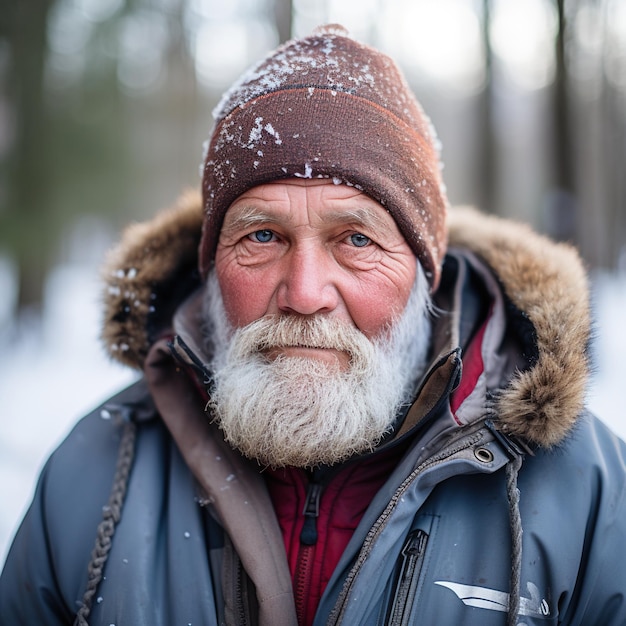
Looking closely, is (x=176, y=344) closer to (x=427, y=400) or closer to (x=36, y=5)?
(x=427, y=400)

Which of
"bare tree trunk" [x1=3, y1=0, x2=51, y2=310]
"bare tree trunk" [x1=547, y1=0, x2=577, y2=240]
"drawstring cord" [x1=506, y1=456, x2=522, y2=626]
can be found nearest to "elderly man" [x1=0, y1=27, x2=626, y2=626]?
"drawstring cord" [x1=506, y1=456, x2=522, y2=626]

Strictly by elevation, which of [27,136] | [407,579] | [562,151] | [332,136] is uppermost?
[27,136]

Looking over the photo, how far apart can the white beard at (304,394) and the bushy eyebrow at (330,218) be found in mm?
320

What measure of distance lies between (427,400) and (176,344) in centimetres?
82

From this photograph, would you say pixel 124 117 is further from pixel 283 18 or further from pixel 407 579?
pixel 407 579

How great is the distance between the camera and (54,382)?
7.47 metres

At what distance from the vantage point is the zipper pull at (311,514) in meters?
1.69

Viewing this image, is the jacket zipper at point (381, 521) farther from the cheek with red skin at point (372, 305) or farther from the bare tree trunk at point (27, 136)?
the bare tree trunk at point (27, 136)

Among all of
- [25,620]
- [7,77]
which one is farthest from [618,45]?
[25,620]

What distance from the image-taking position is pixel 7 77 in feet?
28.8

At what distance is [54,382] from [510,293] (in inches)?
277

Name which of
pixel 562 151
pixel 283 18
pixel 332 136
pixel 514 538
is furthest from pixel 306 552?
pixel 562 151

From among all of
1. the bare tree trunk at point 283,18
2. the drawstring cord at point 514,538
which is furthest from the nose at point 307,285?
the bare tree trunk at point 283,18

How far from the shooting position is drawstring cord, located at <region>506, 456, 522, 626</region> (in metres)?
1.46
